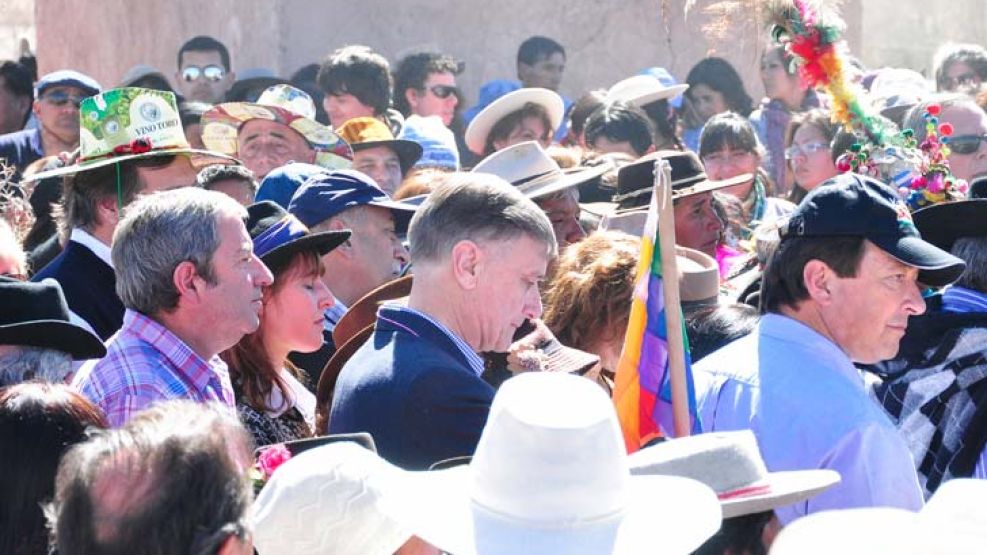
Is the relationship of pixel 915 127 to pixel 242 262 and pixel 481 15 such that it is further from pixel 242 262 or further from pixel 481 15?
pixel 481 15

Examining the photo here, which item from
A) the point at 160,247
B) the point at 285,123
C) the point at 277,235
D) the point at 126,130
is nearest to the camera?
the point at 160,247

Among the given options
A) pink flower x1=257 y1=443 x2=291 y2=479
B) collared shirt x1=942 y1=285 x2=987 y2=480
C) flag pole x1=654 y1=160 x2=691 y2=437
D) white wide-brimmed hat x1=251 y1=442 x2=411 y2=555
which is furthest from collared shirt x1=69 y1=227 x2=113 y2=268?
collared shirt x1=942 y1=285 x2=987 y2=480

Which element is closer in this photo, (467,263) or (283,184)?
(467,263)

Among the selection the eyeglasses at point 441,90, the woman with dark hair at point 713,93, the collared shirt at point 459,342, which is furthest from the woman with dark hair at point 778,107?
the collared shirt at point 459,342

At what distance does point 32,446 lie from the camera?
3.10 metres

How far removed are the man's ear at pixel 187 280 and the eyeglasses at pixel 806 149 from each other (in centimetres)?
521

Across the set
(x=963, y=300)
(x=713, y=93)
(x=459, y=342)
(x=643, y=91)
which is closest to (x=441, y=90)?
(x=643, y=91)

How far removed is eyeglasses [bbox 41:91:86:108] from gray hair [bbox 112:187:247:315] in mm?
4736

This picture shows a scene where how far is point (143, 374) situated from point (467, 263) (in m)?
→ 0.90

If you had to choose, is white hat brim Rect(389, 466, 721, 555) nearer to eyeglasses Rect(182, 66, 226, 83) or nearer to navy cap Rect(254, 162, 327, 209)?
navy cap Rect(254, 162, 327, 209)

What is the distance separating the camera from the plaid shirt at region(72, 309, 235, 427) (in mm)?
3756

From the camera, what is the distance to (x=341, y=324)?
491cm

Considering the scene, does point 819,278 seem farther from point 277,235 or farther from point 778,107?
point 778,107

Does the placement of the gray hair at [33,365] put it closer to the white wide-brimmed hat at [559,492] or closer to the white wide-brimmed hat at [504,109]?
the white wide-brimmed hat at [559,492]
